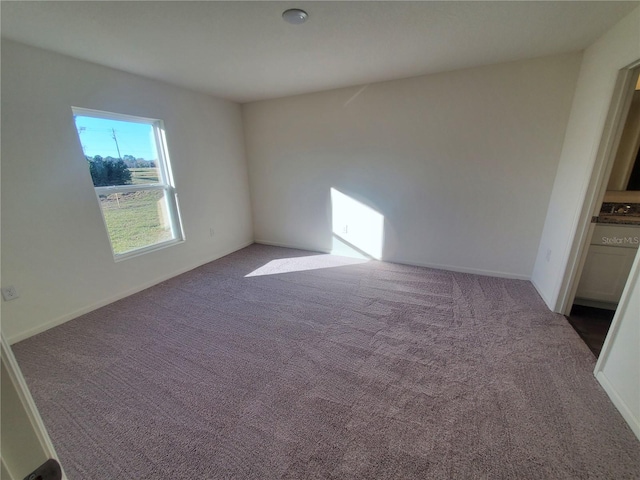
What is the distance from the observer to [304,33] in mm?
1937

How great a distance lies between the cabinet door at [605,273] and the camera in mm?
2246

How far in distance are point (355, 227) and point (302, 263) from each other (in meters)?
0.90

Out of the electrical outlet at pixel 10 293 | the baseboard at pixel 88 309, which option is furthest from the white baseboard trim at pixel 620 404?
the electrical outlet at pixel 10 293

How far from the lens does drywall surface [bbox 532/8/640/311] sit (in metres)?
1.84

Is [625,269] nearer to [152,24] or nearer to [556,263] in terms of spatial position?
[556,263]

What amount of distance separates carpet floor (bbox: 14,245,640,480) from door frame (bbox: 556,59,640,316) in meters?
0.33

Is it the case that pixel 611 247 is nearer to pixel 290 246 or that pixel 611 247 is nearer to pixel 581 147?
pixel 581 147

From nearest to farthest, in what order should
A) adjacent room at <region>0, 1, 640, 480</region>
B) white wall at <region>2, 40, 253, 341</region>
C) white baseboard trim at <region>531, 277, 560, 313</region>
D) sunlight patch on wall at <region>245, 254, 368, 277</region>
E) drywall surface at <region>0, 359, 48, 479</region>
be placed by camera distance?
drywall surface at <region>0, 359, 48, 479</region>
adjacent room at <region>0, 1, 640, 480</region>
white wall at <region>2, 40, 253, 341</region>
white baseboard trim at <region>531, 277, 560, 313</region>
sunlight patch on wall at <region>245, 254, 368, 277</region>

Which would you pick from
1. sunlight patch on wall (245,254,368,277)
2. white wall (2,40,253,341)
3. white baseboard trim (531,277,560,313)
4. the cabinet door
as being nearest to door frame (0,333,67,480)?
white wall (2,40,253,341)

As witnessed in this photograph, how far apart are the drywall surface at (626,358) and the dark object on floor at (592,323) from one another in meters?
0.40

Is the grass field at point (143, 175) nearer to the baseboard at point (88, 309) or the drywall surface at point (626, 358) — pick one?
the baseboard at point (88, 309)

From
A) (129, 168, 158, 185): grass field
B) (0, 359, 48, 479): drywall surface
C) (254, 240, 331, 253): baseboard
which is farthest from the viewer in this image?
(254, 240, 331, 253): baseboard

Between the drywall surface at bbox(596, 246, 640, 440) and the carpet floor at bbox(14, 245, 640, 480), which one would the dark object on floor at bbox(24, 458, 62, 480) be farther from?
the drywall surface at bbox(596, 246, 640, 440)

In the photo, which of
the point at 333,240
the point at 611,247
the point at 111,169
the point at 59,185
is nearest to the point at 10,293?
the point at 59,185
